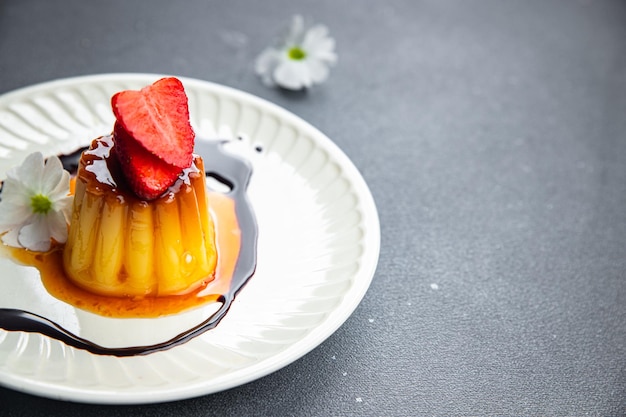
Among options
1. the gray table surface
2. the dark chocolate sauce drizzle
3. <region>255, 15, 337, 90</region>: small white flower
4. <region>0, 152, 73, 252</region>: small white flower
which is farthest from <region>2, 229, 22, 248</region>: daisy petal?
<region>255, 15, 337, 90</region>: small white flower

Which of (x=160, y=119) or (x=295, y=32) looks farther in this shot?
(x=295, y=32)

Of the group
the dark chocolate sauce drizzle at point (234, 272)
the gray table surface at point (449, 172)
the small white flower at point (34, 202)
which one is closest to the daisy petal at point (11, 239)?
the small white flower at point (34, 202)

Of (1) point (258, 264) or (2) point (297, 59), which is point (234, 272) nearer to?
(1) point (258, 264)

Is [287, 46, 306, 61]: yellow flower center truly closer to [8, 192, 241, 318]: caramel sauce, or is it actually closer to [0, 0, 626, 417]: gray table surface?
[0, 0, 626, 417]: gray table surface

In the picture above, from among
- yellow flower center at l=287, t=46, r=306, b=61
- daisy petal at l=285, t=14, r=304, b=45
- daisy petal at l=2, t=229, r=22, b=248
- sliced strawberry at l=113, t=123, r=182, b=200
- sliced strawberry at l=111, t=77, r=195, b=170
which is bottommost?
yellow flower center at l=287, t=46, r=306, b=61

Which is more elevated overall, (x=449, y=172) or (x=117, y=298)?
(x=117, y=298)

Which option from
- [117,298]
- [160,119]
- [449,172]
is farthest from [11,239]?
[449,172]

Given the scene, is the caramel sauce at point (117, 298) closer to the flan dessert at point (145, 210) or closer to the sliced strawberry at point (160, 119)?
the flan dessert at point (145, 210)
